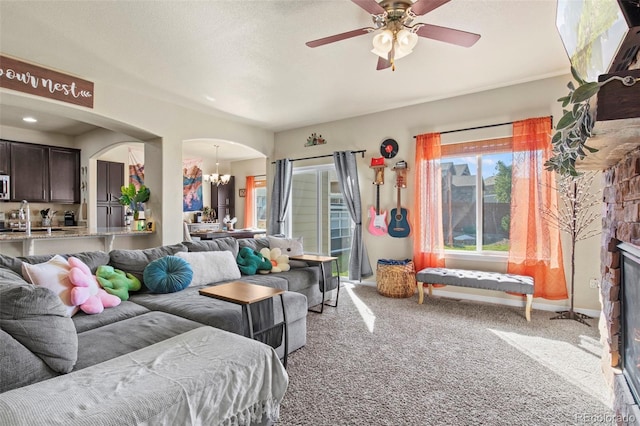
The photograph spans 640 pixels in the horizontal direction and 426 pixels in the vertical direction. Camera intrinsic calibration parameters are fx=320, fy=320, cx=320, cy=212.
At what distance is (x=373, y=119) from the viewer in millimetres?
4949

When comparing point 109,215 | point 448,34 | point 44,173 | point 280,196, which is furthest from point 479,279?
point 44,173

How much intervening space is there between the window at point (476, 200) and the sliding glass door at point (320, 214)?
1.62 meters

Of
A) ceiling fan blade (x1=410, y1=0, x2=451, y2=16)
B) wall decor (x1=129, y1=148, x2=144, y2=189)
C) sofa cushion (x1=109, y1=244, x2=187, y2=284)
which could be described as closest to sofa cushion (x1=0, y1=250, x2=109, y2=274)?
sofa cushion (x1=109, y1=244, x2=187, y2=284)

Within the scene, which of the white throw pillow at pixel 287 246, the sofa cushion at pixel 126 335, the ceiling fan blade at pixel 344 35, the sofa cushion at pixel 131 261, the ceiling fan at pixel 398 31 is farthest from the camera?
the white throw pillow at pixel 287 246

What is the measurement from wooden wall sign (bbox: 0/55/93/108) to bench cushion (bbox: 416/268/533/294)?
14.3 feet

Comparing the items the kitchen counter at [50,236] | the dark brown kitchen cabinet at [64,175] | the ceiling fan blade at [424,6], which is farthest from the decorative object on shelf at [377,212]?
the dark brown kitchen cabinet at [64,175]

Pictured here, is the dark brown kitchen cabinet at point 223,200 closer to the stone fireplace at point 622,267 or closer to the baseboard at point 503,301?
the baseboard at point 503,301

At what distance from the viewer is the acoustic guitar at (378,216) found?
477cm

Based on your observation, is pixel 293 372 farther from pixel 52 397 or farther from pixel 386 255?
pixel 386 255

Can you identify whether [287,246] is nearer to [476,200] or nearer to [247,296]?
[247,296]

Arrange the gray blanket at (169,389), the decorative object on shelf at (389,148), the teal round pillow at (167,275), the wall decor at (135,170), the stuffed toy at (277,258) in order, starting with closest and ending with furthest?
the gray blanket at (169,389) → the teal round pillow at (167,275) → the stuffed toy at (277,258) → the decorative object on shelf at (389,148) → the wall decor at (135,170)

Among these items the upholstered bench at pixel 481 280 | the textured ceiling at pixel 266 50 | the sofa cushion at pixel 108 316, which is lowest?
the upholstered bench at pixel 481 280

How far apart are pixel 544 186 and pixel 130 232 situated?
199 inches

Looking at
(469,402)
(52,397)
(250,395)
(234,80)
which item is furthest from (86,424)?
(234,80)
